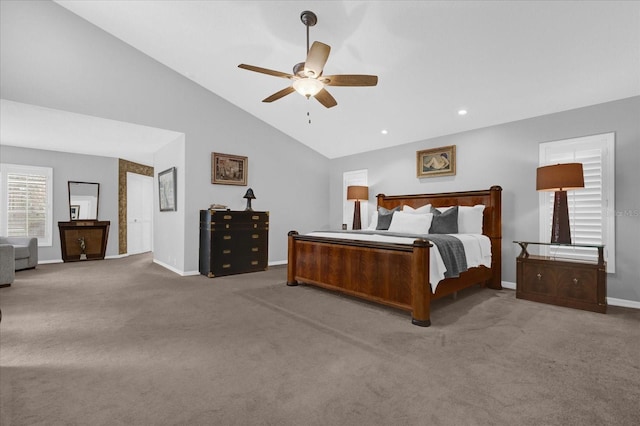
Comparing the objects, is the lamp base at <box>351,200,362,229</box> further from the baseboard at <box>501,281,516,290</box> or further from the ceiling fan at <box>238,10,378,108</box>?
the ceiling fan at <box>238,10,378,108</box>

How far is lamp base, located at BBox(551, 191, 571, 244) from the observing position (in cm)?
345

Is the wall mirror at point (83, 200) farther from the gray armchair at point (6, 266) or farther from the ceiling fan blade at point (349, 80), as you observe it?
the ceiling fan blade at point (349, 80)

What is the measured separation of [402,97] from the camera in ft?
14.1

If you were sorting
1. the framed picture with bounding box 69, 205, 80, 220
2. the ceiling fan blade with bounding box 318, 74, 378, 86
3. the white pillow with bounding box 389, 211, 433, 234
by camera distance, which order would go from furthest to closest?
the framed picture with bounding box 69, 205, 80, 220 < the white pillow with bounding box 389, 211, 433, 234 < the ceiling fan blade with bounding box 318, 74, 378, 86

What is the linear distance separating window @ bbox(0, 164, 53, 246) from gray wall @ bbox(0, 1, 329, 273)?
9.16 feet

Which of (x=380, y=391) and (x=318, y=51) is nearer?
(x=380, y=391)

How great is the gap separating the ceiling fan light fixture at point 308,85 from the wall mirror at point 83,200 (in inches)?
250

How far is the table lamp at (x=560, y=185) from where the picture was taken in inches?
128

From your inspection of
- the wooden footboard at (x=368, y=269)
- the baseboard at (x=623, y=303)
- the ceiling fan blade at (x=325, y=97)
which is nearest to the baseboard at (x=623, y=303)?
the baseboard at (x=623, y=303)

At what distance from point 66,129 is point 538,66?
263 inches

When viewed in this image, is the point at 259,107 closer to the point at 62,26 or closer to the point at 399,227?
the point at 62,26

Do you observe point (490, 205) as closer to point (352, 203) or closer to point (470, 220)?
point (470, 220)

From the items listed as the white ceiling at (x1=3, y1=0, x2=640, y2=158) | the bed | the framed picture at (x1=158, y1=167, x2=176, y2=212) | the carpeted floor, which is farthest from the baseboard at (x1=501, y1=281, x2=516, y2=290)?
the framed picture at (x1=158, y1=167, x2=176, y2=212)

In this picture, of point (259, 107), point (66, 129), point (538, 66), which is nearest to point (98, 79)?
point (66, 129)
